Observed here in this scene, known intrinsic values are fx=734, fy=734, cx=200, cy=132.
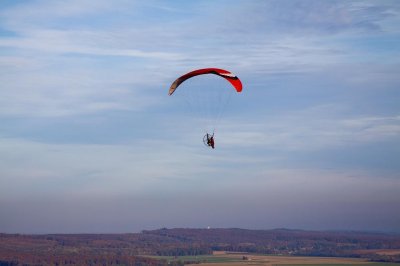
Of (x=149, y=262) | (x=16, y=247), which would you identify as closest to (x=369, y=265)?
(x=149, y=262)

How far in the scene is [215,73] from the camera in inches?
1964

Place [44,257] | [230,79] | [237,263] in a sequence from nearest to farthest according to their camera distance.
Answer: [230,79] < [44,257] < [237,263]

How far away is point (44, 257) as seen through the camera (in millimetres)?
134750

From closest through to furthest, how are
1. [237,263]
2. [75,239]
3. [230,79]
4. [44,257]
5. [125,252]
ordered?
[230,79], [44,257], [237,263], [125,252], [75,239]

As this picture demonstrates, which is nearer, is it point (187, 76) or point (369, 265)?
point (187, 76)

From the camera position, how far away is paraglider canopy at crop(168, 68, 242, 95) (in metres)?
50.1

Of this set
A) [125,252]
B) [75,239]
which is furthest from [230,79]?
[75,239]

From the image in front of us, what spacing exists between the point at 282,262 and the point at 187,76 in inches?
4055

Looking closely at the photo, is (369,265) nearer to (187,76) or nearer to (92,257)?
(92,257)

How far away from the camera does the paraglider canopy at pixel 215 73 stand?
50062 mm

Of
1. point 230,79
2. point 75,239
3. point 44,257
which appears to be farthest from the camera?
point 75,239

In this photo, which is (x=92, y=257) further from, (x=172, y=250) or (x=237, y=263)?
(x=172, y=250)

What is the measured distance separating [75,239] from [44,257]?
5850cm

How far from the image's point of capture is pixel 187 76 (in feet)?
168
